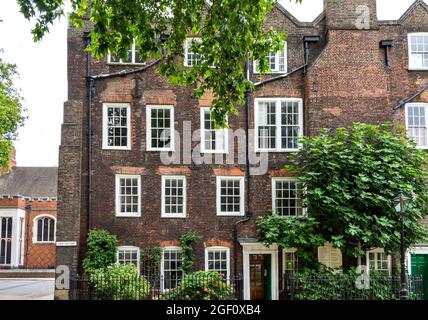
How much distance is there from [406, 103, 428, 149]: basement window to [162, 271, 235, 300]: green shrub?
10589 millimetres

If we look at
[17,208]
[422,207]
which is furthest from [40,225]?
[422,207]

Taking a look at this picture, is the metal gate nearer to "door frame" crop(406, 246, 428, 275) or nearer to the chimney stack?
the chimney stack

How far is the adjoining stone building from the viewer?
21.3 meters

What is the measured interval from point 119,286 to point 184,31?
887cm

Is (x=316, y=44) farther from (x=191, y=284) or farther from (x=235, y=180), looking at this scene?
(x=191, y=284)

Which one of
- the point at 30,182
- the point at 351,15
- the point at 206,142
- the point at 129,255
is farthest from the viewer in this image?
the point at 30,182

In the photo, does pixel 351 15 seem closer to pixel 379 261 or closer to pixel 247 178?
pixel 247 178

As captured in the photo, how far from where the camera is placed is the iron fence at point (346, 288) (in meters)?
18.0

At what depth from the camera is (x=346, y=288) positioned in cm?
1830

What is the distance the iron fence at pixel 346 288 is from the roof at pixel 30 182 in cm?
3447

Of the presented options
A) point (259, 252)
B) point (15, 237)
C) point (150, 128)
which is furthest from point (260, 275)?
point (15, 237)

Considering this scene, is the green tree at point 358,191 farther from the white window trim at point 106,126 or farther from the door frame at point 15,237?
the door frame at point 15,237

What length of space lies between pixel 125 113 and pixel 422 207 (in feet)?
38.7

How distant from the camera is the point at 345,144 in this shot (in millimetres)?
20266
